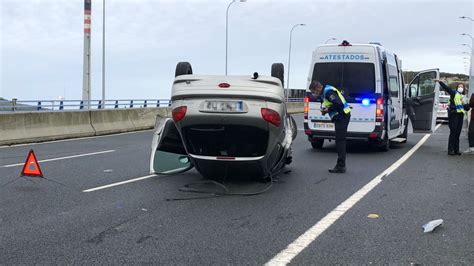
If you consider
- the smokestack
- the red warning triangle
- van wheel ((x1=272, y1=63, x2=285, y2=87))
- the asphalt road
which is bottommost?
the asphalt road

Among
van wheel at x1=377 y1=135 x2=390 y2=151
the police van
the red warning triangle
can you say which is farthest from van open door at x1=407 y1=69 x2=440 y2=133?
the red warning triangle

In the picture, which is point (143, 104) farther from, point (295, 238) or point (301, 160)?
point (295, 238)

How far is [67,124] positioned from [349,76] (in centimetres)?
946

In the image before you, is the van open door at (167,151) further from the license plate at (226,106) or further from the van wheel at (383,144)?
the van wheel at (383,144)

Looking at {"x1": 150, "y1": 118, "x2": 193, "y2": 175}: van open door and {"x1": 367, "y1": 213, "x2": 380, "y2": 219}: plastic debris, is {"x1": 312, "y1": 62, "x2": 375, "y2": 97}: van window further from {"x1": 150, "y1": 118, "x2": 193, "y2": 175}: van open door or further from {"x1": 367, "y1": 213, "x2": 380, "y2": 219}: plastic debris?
{"x1": 367, "y1": 213, "x2": 380, "y2": 219}: plastic debris

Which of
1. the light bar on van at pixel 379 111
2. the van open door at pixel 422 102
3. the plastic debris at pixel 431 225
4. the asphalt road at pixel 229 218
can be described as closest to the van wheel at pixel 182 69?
the asphalt road at pixel 229 218

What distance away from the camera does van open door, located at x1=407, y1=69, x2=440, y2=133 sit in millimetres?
13672

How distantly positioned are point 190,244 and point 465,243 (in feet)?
8.46

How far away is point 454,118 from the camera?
39.1ft

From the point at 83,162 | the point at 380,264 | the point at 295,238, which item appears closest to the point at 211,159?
the point at 295,238

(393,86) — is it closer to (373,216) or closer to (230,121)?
(230,121)

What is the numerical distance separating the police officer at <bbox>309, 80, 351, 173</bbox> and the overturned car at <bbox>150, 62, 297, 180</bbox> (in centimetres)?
164

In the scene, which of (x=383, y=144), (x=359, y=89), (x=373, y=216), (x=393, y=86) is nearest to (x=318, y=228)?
(x=373, y=216)

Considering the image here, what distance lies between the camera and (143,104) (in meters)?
31.1
